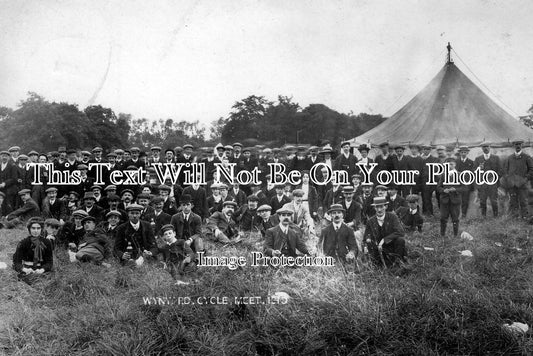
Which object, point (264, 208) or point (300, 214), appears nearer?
point (264, 208)

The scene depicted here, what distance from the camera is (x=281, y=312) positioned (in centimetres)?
385

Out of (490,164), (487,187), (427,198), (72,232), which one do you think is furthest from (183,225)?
(490,164)

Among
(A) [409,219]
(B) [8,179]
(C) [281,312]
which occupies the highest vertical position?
(B) [8,179]

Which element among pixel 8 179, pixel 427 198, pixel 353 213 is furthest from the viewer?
pixel 8 179

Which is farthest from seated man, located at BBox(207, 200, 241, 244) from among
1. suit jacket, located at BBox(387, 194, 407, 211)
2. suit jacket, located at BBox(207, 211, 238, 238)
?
suit jacket, located at BBox(387, 194, 407, 211)

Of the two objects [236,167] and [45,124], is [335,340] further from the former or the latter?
[45,124]

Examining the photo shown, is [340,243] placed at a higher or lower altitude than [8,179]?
lower

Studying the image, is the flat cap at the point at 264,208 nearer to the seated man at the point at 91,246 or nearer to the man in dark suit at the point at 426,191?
the seated man at the point at 91,246

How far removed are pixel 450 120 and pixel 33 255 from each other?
382 inches

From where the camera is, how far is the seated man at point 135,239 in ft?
16.9

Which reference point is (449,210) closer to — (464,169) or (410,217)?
(410,217)

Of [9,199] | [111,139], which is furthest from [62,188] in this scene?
[111,139]

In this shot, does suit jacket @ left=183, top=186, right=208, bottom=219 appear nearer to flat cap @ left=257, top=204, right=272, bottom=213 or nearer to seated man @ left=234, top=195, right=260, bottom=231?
seated man @ left=234, top=195, right=260, bottom=231

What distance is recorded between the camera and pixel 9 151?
7645mm
